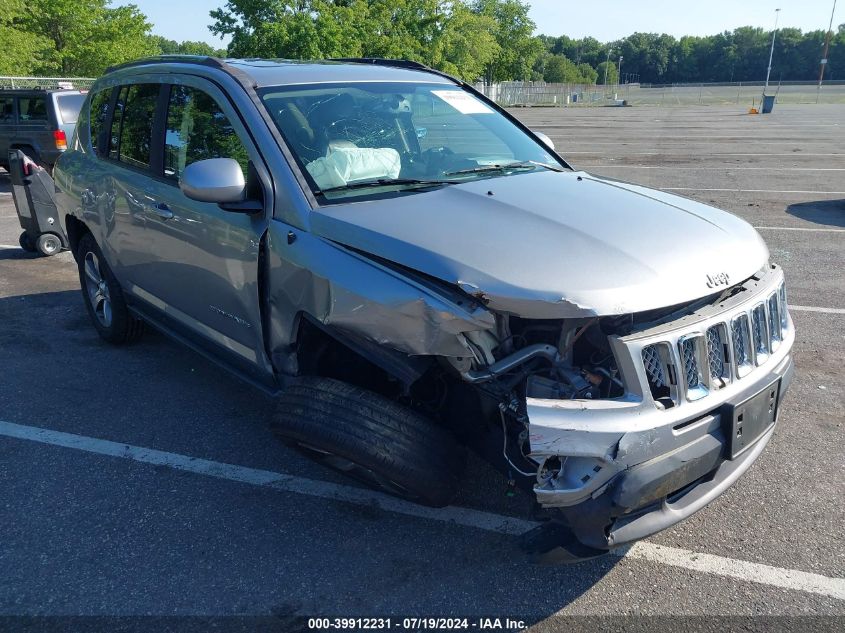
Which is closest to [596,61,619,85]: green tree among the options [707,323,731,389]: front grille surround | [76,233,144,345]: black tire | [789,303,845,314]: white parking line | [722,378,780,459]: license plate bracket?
[789,303,845,314]: white parking line

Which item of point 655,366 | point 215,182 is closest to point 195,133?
point 215,182

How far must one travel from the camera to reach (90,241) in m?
5.38

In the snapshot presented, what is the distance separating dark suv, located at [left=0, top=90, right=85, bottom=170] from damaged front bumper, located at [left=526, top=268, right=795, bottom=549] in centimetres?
1339

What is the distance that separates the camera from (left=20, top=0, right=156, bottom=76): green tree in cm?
3275

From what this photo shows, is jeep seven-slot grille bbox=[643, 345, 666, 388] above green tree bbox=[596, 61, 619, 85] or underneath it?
above

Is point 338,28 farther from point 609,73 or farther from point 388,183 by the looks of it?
point 609,73

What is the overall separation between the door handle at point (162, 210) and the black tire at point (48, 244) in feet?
16.6

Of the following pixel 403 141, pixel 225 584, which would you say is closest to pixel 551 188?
pixel 403 141

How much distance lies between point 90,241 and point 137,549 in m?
3.04

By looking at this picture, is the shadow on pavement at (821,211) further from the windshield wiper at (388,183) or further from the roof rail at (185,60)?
the roof rail at (185,60)

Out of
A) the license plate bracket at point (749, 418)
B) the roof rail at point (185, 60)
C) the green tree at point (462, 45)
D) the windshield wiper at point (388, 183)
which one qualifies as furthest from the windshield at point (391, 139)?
the green tree at point (462, 45)

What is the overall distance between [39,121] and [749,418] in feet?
48.0

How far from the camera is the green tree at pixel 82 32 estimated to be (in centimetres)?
3275

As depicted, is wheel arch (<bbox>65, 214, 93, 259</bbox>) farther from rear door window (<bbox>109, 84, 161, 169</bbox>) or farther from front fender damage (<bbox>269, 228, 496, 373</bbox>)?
front fender damage (<bbox>269, 228, 496, 373</bbox>)
